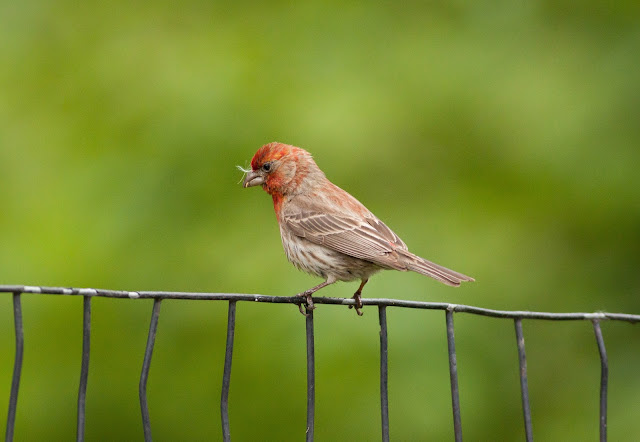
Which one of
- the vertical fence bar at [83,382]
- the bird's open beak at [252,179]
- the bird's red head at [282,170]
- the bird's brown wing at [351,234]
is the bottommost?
the vertical fence bar at [83,382]

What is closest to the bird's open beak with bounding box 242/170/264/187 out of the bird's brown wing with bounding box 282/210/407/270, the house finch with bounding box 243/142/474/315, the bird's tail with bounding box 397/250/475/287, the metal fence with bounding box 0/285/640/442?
the house finch with bounding box 243/142/474/315

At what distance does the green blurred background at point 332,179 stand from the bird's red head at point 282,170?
0.24 feet

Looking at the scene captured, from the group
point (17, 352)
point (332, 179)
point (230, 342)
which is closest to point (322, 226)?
point (332, 179)

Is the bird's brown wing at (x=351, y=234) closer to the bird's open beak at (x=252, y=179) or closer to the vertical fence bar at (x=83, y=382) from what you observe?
the bird's open beak at (x=252, y=179)

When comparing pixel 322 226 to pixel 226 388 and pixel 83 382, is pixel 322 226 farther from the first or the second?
pixel 83 382

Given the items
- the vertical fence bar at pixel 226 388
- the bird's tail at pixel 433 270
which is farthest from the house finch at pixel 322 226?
the vertical fence bar at pixel 226 388

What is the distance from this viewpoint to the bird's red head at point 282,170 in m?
4.50

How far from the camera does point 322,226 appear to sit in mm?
4422

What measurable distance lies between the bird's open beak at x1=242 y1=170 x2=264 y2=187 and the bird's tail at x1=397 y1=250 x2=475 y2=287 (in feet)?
2.77

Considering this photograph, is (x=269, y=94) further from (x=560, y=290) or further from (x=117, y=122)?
(x=560, y=290)

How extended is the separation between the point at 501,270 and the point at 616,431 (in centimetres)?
94

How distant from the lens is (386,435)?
99.8 inches

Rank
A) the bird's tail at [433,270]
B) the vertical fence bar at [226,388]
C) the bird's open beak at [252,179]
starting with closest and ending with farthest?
the vertical fence bar at [226,388], the bird's tail at [433,270], the bird's open beak at [252,179]

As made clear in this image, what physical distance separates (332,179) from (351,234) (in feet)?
1.47
